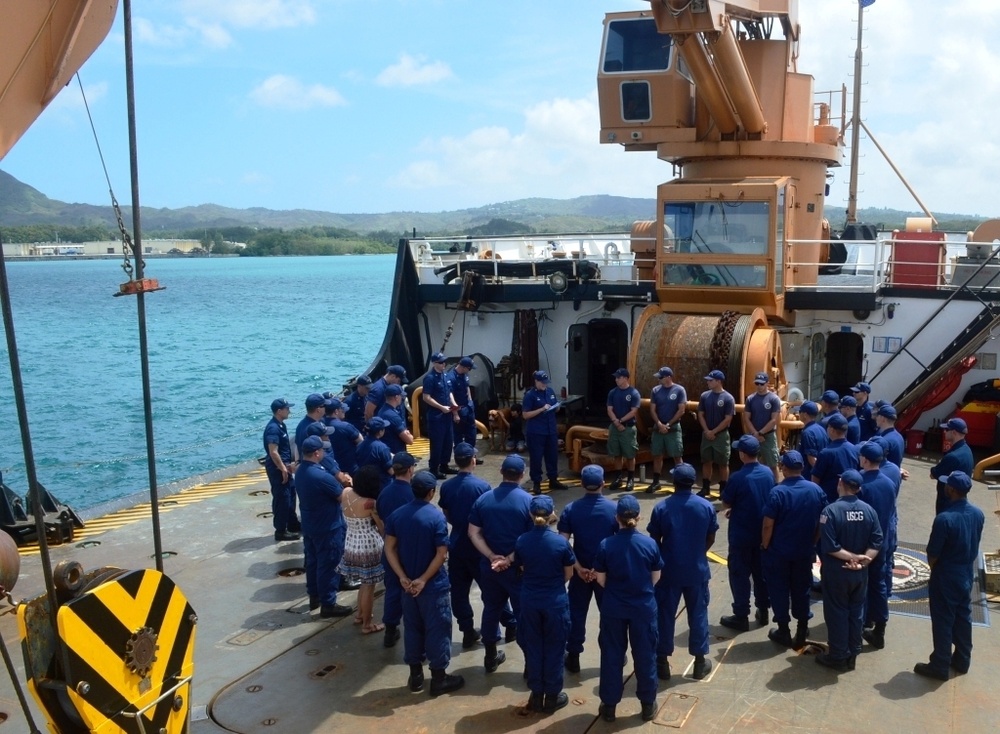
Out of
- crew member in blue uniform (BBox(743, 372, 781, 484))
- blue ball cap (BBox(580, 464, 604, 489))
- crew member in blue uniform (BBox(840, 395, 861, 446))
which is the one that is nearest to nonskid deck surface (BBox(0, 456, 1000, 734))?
blue ball cap (BBox(580, 464, 604, 489))

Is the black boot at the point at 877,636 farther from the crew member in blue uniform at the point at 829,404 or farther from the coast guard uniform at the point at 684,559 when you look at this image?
the crew member in blue uniform at the point at 829,404

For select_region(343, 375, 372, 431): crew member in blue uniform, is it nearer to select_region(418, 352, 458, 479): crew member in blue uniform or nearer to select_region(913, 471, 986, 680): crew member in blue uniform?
select_region(418, 352, 458, 479): crew member in blue uniform

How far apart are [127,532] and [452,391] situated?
4.33 metres

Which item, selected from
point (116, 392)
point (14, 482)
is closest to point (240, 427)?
point (14, 482)

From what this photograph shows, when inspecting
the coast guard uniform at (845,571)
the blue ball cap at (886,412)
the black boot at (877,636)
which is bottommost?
the black boot at (877,636)

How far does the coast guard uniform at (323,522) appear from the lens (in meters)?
7.80

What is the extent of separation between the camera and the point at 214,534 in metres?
10.5

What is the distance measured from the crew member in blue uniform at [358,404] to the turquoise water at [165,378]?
225 inches

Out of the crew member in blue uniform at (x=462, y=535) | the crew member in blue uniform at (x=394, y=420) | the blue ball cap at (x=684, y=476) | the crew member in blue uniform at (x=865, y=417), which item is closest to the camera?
the blue ball cap at (x=684, y=476)

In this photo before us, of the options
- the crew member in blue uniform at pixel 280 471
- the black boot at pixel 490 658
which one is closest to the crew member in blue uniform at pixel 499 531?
the black boot at pixel 490 658

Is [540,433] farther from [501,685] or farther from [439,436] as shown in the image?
[501,685]

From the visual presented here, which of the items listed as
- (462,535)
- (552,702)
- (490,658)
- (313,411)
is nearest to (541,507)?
(462,535)

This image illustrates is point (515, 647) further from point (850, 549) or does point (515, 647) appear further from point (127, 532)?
point (127, 532)

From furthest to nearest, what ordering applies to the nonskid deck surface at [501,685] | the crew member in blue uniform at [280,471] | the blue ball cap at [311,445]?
the crew member in blue uniform at [280,471], the blue ball cap at [311,445], the nonskid deck surface at [501,685]
